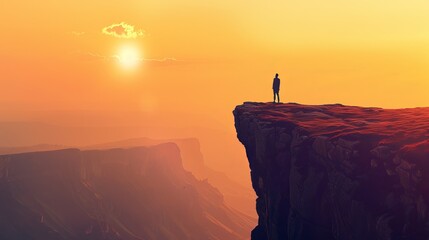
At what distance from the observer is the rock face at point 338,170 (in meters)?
60.2

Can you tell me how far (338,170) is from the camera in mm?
71438

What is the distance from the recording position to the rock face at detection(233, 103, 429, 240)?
60219mm

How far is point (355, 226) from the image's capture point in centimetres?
6669

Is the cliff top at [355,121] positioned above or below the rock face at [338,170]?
above

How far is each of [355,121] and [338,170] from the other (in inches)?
758

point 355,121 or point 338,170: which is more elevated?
→ point 355,121

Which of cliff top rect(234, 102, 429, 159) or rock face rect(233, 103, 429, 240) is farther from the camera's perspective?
cliff top rect(234, 102, 429, 159)

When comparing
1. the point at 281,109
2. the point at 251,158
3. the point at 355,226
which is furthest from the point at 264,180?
the point at 355,226

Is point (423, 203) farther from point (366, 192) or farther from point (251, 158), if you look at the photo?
point (251, 158)

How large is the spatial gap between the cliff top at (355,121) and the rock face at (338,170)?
137mm

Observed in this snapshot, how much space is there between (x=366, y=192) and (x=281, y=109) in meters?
41.4

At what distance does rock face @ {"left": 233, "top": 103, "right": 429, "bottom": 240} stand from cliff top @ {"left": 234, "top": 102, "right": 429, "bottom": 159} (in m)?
0.14

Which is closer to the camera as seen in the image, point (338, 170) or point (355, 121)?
point (338, 170)

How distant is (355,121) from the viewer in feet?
291
